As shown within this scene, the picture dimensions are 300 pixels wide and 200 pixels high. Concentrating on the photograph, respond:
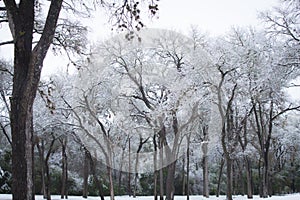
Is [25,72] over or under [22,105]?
over

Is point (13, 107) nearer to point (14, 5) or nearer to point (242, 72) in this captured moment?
point (14, 5)

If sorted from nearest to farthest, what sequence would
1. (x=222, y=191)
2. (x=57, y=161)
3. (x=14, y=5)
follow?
(x=14, y=5)
(x=57, y=161)
(x=222, y=191)

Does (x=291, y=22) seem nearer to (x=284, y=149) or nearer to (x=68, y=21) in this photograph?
(x=68, y=21)

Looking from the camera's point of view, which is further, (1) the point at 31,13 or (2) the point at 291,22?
(2) the point at 291,22

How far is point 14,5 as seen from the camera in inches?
163

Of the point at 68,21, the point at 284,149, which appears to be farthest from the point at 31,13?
the point at 284,149

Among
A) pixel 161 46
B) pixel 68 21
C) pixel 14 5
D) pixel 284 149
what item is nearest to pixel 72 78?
pixel 161 46

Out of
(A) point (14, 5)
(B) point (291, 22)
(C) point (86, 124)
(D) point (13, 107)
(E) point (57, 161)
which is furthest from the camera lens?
(E) point (57, 161)

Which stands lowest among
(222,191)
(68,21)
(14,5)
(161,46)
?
(222,191)

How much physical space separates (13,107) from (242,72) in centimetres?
1311

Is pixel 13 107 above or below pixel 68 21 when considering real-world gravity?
below

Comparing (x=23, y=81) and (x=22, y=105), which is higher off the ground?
(x=23, y=81)

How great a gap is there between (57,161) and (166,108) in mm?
16003

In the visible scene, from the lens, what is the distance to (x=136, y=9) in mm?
4082
